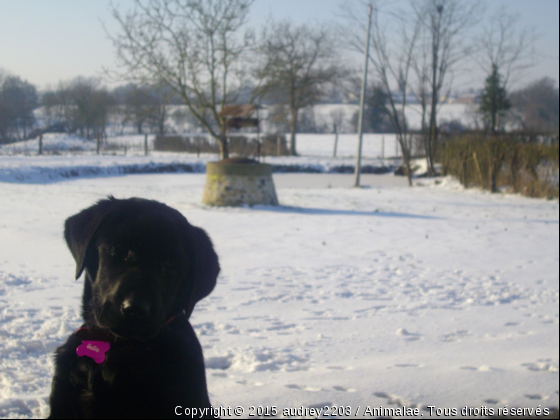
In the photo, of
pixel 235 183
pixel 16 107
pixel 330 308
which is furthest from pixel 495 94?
pixel 16 107

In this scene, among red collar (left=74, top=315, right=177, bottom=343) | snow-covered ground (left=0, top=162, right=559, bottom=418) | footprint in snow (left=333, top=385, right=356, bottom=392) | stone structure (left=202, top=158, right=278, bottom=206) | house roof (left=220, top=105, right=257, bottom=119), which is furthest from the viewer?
house roof (left=220, top=105, right=257, bottom=119)

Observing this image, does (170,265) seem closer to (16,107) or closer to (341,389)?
(16,107)

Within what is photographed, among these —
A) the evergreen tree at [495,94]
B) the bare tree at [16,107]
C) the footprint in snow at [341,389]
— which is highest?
the evergreen tree at [495,94]

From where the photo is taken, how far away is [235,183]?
12.1 m

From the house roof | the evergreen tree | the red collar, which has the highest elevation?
the evergreen tree

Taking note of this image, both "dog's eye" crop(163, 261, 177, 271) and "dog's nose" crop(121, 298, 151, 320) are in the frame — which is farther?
"dog's eye" crop(163, 261, 177, 271)

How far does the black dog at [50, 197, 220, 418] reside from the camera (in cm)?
146

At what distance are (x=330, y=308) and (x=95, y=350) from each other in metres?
4.67

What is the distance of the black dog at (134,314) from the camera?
1.46 meters

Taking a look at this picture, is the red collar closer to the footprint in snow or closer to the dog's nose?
the dog's nose

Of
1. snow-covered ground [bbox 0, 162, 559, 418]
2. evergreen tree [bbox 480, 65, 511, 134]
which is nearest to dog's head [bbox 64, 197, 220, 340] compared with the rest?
snow-covered ground [bbox 0, 162, 559, 418]

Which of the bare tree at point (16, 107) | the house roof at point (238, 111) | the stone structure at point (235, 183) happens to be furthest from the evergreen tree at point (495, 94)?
the bare tree at point (16, 107)

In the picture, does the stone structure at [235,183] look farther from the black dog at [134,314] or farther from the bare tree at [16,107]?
the black dog at [134,314]

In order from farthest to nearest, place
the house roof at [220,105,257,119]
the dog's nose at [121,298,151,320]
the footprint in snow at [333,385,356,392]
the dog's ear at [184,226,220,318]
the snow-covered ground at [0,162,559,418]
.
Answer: the house roof at [220,105,257,119] < the footprint in snow at [333,385,356,392] < the snow-covered ground at [0,162,559,418] < the dog's ear at [184,226,220,318] < the dog's nose at [121,298,151,320]
